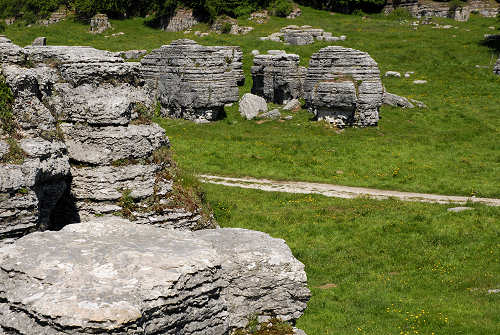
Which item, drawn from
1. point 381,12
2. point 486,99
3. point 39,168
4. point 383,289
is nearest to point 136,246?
point 39,168

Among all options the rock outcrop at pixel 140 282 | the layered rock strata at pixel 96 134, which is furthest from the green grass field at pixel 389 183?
the layered rock strata at pixel 96 134

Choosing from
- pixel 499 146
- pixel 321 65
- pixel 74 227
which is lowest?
pixel 499 146

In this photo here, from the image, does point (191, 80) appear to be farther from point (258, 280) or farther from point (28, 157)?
point (258, 280)

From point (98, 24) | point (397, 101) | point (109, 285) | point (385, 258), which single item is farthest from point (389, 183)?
point (98, 24)

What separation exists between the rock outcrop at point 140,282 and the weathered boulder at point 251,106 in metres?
32.7

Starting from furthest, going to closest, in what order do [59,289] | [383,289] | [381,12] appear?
[381,12], [383,289], [59,289]

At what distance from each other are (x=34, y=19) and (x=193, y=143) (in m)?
51.0

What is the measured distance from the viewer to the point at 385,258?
1844 centimetres

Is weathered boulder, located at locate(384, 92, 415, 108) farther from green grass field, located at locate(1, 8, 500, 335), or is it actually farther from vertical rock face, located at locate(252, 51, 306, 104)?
vertical rock face, located at locate(252, 51, 306, 104)

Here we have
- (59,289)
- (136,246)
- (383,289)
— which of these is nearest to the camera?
(59,289)

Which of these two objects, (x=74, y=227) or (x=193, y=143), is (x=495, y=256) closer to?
(x=74, y=227)

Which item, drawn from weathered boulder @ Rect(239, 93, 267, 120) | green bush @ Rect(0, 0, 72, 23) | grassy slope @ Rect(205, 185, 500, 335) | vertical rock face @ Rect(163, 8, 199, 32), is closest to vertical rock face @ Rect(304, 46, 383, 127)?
weathered boulder @ Rect(239, 93, 267, 120)

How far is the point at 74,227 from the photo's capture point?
916cm

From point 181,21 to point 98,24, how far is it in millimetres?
11193
